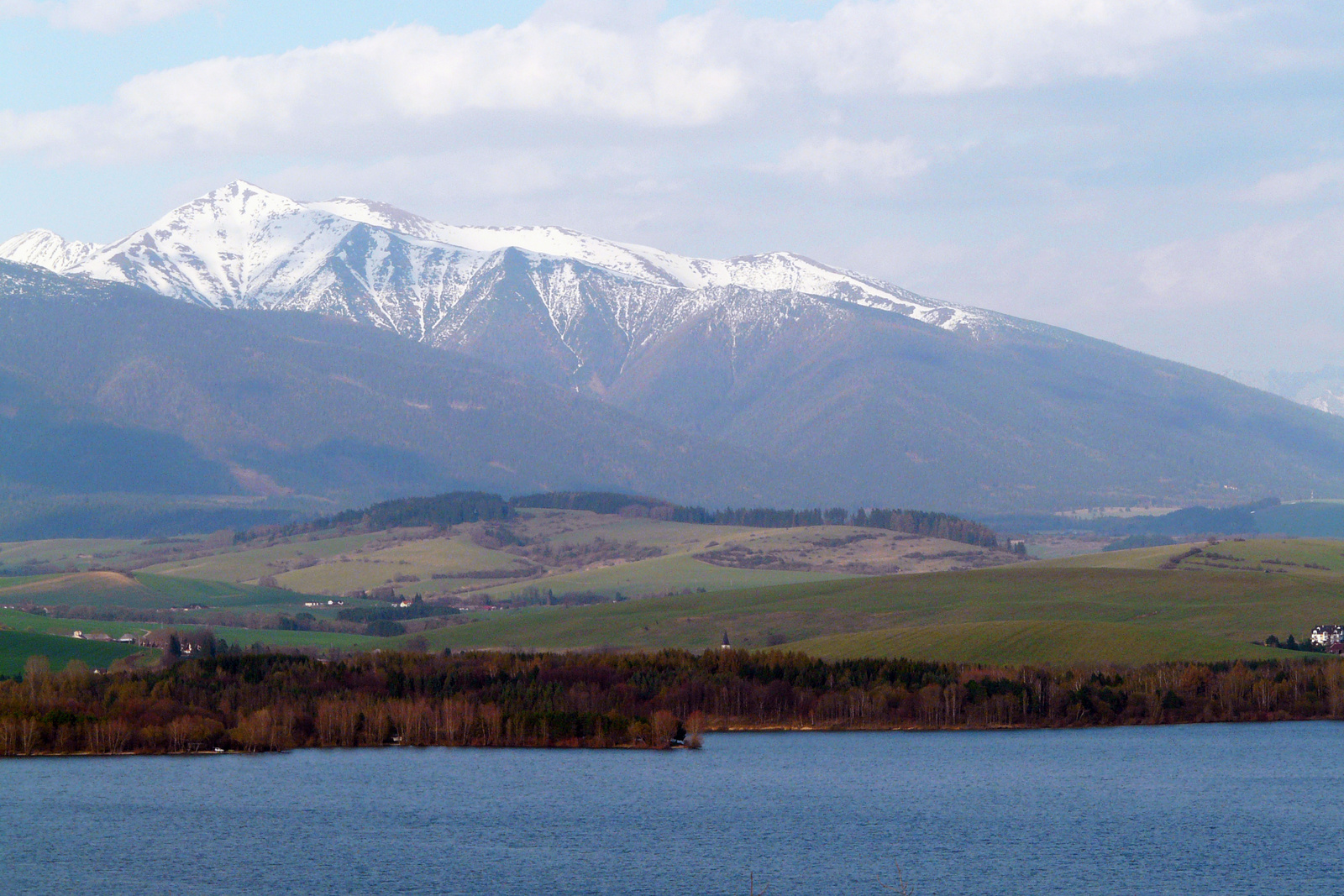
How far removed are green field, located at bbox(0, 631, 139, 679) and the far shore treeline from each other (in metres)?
11.1

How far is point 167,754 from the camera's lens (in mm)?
133250

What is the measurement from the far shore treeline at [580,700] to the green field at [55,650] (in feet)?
36.6

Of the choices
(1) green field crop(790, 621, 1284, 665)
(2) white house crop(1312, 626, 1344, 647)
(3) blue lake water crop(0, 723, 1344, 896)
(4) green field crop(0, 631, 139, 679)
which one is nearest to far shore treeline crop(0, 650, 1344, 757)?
(3) blue lake water crop(0, 723, 1344, 896)

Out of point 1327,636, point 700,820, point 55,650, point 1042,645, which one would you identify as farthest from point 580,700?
point 1327,636

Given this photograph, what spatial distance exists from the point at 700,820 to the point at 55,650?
9786 centimetres

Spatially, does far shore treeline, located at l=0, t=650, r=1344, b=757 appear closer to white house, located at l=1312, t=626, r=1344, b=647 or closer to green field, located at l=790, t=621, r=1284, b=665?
green field, located at l=790, t=621, r=1284, b=665

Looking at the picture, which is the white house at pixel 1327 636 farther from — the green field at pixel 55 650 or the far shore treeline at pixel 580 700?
the green field at pixel 55 650

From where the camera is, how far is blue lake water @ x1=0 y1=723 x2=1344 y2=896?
85.4 metres

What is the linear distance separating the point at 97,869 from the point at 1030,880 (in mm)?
42813

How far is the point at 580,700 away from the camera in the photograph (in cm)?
14725

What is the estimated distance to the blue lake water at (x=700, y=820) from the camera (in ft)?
280

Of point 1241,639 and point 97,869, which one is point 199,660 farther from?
point 1241,639

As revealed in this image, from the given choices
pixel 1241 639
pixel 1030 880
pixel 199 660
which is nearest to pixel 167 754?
pixel 199 660

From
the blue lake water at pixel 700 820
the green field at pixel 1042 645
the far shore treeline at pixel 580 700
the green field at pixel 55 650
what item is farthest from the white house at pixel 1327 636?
the green field at pixel 55 650
